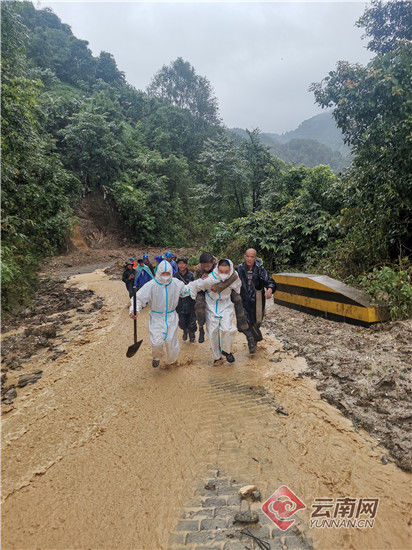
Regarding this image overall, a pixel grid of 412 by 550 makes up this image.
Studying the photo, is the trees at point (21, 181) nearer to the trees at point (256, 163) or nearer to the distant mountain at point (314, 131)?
the trees at point (256, 163)

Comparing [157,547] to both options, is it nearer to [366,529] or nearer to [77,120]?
[366,529]

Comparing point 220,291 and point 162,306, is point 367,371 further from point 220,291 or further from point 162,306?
point 162,306

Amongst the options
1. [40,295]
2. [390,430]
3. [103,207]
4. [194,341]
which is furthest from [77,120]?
[390,430]

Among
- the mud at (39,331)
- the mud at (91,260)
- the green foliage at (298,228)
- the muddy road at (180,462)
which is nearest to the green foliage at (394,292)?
the muddy road at (180,462)

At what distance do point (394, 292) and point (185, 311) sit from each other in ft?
12.1

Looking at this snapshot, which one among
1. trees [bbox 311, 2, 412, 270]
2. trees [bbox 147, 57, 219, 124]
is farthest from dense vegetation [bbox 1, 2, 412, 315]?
trees [bbox 147, 57, 219, 124]

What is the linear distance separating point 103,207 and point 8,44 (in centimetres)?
1620

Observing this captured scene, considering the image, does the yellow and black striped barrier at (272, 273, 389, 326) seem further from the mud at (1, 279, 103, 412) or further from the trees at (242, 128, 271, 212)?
the trees at (242, 128, 271, 212)

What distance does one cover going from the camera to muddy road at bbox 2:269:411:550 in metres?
2.04

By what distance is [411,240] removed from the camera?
21.9 feet

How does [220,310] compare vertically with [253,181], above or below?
below

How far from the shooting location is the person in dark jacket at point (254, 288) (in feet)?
16.5

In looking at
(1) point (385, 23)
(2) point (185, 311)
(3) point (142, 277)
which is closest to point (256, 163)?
(1) point (385, 23)

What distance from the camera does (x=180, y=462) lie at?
2.68 m
